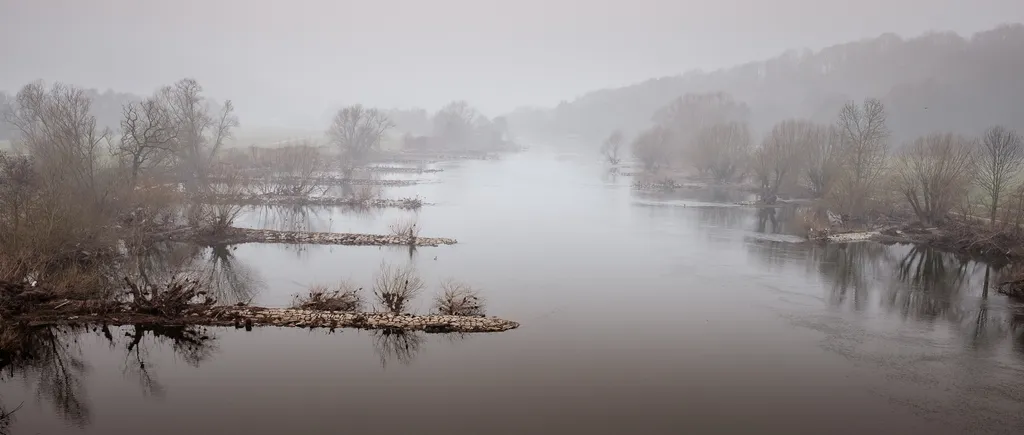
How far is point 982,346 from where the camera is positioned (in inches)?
708

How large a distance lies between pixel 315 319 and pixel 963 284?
988 inches

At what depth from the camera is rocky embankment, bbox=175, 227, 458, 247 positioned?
3155 cm

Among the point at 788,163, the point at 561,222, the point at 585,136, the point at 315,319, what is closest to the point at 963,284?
the point at 561,222

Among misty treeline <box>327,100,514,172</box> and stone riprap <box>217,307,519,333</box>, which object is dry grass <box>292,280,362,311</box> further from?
misty treeline <box>327,100,514,172</box>

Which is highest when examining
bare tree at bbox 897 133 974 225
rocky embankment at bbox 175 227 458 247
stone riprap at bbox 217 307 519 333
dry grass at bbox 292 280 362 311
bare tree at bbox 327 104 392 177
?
bare tree at bbox 327 104 392 177

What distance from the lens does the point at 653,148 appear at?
80250 millimetres

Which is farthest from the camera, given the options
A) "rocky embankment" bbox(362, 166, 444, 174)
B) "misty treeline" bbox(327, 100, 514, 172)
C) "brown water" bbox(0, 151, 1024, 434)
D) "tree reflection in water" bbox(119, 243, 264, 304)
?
"misty treeline" bbox(327, 100, 514, 172)

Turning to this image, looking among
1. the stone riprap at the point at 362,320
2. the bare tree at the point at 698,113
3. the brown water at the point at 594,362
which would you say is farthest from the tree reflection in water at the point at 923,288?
the bare tree at the point at 698,113

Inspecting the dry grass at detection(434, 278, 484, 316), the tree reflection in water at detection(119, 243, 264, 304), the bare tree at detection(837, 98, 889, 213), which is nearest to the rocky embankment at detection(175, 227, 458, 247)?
the tree reflection in water at detection(119, 243, 264, 304)

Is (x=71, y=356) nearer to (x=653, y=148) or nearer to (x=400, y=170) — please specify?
(x=400, y=170)

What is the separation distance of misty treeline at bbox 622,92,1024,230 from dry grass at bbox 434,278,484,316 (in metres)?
27.3

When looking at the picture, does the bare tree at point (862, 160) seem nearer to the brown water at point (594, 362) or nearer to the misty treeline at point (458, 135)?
the brown water at point (594, 362)

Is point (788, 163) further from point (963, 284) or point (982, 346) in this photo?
point (982, 346)

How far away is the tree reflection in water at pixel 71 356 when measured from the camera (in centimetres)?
1409
